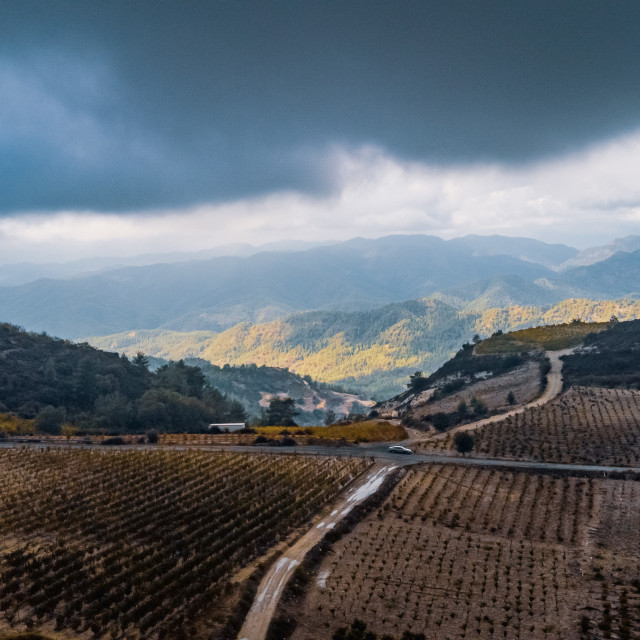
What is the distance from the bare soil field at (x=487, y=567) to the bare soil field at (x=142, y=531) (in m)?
5.83

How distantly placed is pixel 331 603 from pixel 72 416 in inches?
3415

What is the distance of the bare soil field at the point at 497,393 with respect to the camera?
95.1 meters

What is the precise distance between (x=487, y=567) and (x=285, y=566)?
12.6 meters

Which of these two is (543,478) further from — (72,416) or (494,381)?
(72,416)

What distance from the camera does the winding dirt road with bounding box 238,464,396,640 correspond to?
94.6 feet

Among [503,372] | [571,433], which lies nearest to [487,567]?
[571,433]

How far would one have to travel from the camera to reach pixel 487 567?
1384 inches

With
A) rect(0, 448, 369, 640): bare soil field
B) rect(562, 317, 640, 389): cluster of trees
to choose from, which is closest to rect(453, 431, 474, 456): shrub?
rect(0, 448, 369, 640): bare soil field

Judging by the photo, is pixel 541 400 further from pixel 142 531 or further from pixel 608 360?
pixel 142 531

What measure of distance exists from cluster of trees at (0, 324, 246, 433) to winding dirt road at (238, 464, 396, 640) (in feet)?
186

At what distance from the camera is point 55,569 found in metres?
34.0

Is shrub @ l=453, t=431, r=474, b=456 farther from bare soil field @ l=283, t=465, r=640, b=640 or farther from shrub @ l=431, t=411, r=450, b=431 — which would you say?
shrub @ l=431, t=411, r=450, b=431

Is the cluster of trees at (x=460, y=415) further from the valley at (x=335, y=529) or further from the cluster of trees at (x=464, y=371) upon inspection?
the cluster of trees at (x=464, y=371)

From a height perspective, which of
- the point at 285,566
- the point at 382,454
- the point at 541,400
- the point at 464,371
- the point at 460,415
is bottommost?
the point at 464,371
